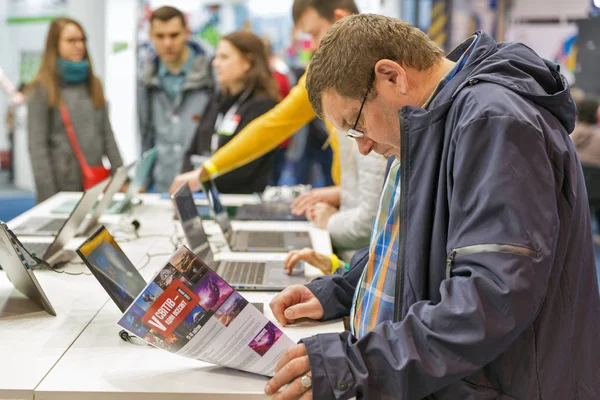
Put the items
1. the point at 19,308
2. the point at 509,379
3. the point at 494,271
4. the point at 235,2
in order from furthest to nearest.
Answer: the point at 235,2, the point at 19,308, the point at 509,379, the point at 494,271

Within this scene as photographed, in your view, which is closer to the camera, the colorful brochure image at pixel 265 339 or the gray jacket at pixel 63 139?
the colorful brochure image at pixel 265 339

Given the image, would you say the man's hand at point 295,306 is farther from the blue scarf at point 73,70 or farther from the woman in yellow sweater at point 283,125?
the blue scarf at point 73,70

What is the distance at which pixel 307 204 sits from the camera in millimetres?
3324

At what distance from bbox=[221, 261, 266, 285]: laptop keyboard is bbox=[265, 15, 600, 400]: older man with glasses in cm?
80

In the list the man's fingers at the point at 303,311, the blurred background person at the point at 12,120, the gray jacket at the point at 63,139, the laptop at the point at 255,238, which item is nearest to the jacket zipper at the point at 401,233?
the man's fingers at the point at 303,311

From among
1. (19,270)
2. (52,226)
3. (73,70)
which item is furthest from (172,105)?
(19,270)

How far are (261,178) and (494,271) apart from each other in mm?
3159

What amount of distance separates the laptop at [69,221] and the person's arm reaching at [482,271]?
1.53 m

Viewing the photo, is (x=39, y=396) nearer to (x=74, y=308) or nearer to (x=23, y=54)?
(x=74, y=308)

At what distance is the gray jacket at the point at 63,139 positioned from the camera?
431 centimetres

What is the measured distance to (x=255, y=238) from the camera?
285 cm

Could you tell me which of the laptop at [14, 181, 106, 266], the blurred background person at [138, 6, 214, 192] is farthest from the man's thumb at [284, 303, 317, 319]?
the blurred background person at [138, 6, 214, 192]

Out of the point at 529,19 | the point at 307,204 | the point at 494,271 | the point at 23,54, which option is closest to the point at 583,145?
the point at 529,19

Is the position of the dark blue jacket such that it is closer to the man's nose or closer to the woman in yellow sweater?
the man's nose
